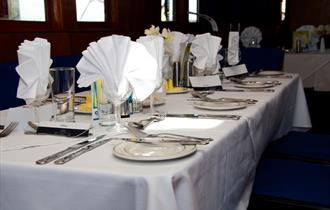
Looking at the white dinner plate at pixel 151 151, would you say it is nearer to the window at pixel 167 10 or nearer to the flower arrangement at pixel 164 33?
the flower arrangement at pixel 164 33

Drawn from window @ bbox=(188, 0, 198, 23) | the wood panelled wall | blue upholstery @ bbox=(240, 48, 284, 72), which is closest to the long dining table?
the wood panelled wall

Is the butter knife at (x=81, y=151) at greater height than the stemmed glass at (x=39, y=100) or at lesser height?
lesser

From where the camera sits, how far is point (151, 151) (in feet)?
3.09

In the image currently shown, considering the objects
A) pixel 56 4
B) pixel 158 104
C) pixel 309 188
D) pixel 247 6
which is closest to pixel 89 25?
pixel 56 4

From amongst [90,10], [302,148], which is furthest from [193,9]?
[302,148]

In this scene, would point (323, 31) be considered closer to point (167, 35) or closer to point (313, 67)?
point (313, 67)

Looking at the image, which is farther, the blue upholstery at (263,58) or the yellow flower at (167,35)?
the blue upholstery at (263,58)

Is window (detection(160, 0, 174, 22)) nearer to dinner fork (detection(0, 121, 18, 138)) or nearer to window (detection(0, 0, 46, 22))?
window (detection(0, 0, 46, 22))

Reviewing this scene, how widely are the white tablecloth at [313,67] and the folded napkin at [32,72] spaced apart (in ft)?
13.9

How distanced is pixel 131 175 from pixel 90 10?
2948mm

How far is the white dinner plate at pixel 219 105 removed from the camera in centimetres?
146

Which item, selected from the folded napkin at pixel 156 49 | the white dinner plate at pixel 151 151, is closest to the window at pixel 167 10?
the folded napkin at pixel 156 49

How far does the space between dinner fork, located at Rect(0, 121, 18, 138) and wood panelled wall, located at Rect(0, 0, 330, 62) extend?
1.56 metres

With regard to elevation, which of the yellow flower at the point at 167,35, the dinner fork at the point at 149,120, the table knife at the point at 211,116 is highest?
the yellow flower at the point at 167,35
